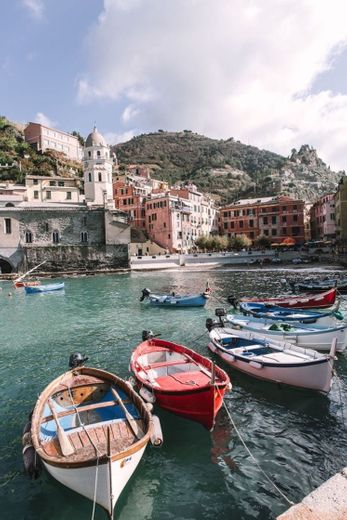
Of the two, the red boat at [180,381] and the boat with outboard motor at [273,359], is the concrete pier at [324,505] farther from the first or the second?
the boat with outboard motor at [273,359]

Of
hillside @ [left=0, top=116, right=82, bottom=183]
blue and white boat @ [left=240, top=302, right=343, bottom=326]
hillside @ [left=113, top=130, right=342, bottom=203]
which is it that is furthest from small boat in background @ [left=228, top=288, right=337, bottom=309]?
hillside @ [left=113, top=130, right=342, bottom=203]

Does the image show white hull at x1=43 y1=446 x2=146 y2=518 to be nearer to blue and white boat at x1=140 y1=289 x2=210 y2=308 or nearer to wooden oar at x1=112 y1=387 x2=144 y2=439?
wooden oar at x1=112 y1=387 x2=144 y2=439

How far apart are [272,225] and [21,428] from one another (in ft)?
264

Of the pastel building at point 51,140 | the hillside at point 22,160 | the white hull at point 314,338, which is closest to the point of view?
the white hull at point 314,338

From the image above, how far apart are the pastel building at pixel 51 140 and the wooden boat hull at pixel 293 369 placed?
101 meters

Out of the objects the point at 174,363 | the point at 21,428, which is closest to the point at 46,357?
the point at 21,428

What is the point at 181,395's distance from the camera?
370 inches

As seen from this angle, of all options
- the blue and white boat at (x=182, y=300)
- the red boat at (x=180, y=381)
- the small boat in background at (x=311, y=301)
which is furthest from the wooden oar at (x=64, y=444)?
the blue and white boat at (x=182, y=300)

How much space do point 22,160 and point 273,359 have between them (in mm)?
90289

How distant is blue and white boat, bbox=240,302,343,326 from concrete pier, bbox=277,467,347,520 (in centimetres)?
1395

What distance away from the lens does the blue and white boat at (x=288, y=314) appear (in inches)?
725

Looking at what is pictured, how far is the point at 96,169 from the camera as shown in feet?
247

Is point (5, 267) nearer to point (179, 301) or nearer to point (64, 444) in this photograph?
point (179, 301)

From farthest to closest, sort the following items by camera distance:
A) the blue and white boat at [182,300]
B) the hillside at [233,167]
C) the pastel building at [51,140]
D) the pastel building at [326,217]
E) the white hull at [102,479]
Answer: the hillside at [233,167]
the pastel building at [51,140]
the pastel building at [326,217]
the blue and white boat at [182,300]
the white hull at [102,479]
